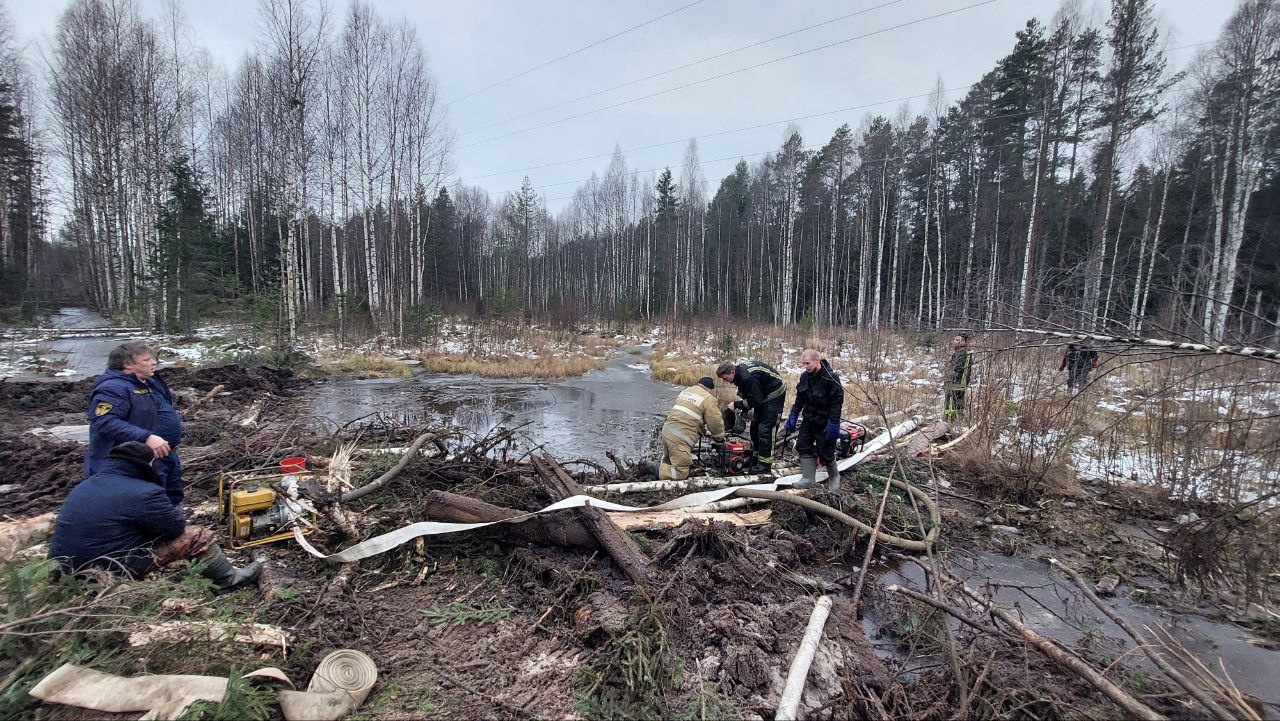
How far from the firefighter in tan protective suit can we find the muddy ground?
830mm

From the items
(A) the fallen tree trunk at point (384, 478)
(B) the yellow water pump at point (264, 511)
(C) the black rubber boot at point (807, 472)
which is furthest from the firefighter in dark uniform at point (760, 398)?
(B) the yellow water pump at point (264, 511)

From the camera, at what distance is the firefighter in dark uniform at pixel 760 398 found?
6367 millimetres

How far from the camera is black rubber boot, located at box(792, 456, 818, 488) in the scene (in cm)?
587

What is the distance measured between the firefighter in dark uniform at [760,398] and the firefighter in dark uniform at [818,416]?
414 millimetres

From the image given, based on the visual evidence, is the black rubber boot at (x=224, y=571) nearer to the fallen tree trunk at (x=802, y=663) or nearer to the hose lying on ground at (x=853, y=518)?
the fallen tree trunk at (x=802, y=663)

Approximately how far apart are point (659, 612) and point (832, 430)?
3.52 meters

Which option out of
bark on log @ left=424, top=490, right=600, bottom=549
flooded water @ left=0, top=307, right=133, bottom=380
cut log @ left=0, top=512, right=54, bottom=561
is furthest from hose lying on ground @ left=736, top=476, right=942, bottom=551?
flooded water @ left=0, top=307, right=133, bottom=380

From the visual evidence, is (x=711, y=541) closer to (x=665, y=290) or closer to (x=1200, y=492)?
(x=1200, y=492)

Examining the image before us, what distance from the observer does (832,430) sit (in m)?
5.75

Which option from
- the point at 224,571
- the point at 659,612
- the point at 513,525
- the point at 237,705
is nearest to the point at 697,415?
the point at 513,525

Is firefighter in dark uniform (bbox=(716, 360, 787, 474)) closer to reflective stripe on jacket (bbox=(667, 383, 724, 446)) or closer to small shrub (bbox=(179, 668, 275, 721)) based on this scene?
reflective stripe on jacket (bbox=(667, 383, 724, 446))

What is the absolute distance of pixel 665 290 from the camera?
1762 inches

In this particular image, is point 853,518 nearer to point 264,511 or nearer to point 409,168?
point 264,511

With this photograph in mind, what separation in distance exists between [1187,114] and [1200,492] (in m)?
22.1
